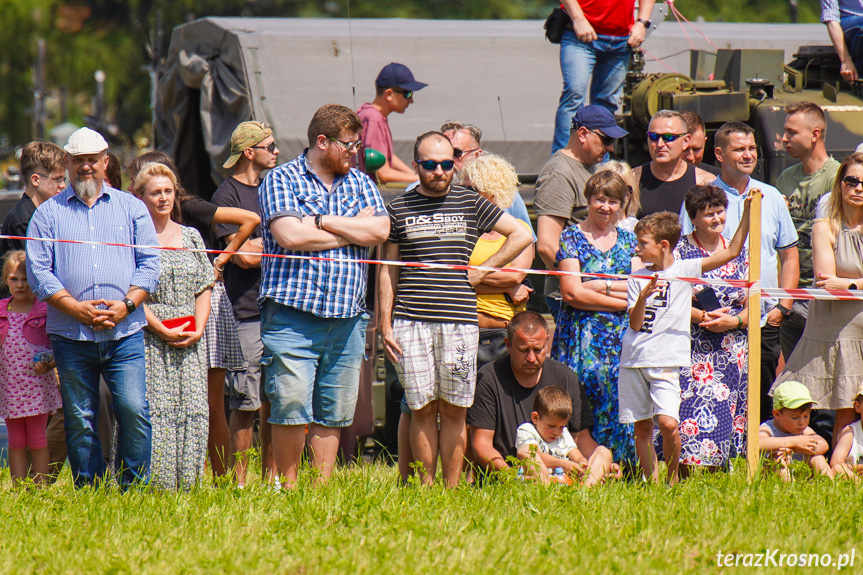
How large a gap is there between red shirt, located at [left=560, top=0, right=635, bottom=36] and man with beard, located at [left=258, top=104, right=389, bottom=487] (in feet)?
10.6

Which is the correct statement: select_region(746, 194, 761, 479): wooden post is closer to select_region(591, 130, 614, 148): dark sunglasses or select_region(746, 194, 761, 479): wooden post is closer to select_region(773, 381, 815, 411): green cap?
select_region(773, 381, 815, 411): green cap

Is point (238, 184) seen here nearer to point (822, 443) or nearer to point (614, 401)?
point (614, 401)

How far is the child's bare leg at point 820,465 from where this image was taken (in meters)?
5.84

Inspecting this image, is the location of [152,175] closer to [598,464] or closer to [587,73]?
[598,464]

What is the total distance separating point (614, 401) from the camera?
6.11 meters

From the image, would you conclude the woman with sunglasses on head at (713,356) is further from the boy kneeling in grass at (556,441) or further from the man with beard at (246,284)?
the man with beard at (246,284)

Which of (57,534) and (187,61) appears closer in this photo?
(57,534)

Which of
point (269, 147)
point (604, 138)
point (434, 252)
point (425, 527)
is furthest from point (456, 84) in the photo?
point (425, 527)

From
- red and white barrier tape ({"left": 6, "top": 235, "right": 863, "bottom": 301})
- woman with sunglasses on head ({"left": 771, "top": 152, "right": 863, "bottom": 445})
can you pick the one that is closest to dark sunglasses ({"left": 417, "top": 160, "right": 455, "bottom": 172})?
red and white barrier tape ({"left": 6, "top": 235, "right": 863, "bottom": 301})

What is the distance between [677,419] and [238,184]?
301 cm

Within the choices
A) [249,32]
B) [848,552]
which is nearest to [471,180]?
[848,552]

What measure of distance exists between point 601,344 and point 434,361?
1.04 meters

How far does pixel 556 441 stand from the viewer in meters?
5.92

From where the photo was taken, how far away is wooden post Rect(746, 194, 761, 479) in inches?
219
